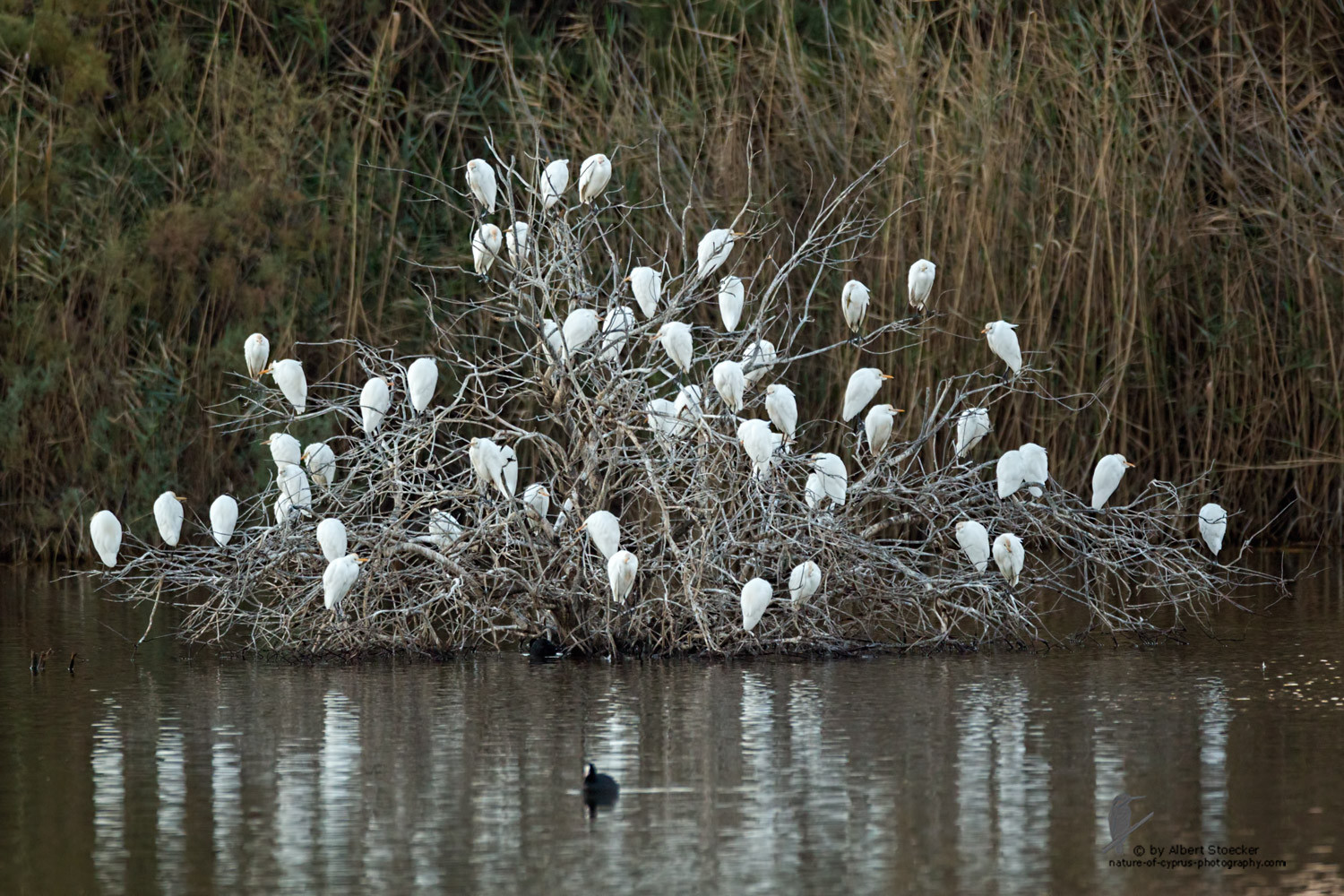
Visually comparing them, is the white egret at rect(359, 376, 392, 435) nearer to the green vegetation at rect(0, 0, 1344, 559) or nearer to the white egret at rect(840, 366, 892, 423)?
the white egret at rect(840, 366, 892, 423)

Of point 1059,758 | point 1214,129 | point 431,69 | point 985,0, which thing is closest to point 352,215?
point 431,69

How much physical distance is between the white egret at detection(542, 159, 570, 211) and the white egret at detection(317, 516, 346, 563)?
1.45 meters

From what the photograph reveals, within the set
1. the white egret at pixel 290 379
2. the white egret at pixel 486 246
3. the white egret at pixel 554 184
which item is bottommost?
the white egret at pixel 290 379

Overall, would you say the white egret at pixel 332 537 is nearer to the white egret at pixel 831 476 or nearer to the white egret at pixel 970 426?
the white egret at pixel 831 476

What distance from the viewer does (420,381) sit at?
27.1 ft

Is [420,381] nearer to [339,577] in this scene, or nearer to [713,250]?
[339,577]

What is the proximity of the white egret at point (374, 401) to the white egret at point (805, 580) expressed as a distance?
1.68 metres

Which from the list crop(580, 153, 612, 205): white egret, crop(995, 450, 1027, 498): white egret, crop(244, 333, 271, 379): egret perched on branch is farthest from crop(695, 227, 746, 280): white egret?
crop(244, 333, 271, 379): egret perched on branch

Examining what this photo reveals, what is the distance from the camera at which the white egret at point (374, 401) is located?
8.21 metres

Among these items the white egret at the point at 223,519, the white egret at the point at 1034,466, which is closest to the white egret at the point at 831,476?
the white egret at the point at 1034,466

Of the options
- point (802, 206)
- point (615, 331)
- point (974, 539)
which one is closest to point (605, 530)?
point (615, 331)

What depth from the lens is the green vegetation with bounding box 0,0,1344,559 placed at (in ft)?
37.3

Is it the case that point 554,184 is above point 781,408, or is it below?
above

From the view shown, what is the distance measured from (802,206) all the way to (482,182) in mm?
3577
